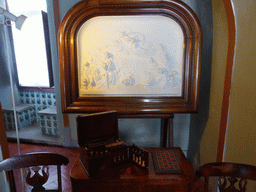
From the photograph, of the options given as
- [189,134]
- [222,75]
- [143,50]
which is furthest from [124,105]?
[189,134]

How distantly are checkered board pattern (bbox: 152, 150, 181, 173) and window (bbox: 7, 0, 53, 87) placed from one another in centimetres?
318

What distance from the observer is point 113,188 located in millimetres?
1491

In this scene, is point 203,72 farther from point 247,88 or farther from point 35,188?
point 35,188

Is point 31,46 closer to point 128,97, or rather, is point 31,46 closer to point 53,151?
point 53,151

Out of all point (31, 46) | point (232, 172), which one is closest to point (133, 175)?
point (232, 172)

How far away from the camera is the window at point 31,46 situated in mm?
4059

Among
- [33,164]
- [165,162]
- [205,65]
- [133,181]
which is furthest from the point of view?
[205,65]

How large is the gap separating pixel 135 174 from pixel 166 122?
991 mm

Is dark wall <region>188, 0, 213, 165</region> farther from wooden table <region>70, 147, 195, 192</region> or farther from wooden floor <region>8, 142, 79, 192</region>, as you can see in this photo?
wooden floor <region>8, 142, 79, 192</region>

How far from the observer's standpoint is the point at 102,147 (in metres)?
1.56

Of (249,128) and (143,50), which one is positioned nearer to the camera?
(249,128)

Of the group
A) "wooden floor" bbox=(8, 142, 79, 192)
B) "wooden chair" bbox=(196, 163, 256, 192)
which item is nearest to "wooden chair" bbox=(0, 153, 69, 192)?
"wooden chair" bbox=(196, 163, 256, 192)

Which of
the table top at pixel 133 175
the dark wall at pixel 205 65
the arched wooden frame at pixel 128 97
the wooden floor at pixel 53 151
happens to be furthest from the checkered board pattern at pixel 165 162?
the wooden floor at pixel 53 151

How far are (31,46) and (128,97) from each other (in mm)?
3304
